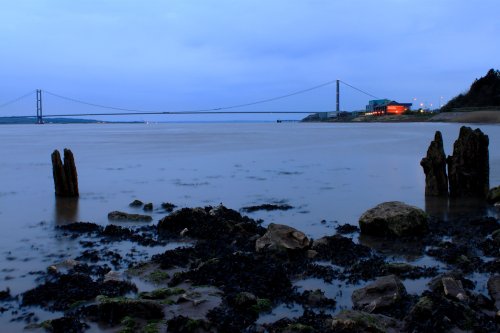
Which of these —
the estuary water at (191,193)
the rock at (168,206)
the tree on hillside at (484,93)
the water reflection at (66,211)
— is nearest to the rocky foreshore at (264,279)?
the estuary water at (191,193)

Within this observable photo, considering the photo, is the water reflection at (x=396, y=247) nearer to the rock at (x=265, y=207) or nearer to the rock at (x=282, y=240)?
the rock at (x=282, y=240)

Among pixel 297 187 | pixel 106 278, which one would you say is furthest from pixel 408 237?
pixel 297 187

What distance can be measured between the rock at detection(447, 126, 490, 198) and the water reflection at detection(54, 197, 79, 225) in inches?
356

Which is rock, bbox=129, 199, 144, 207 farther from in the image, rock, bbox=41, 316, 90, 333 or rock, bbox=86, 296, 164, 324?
rock, bbox=41, 316, 90, 333

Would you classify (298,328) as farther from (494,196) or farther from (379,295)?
(494,196)

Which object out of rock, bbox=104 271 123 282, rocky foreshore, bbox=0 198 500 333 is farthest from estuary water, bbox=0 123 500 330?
rock, bbox=104 271 123 282

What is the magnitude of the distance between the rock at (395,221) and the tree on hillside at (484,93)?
337ft

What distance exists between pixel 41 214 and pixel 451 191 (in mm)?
9774

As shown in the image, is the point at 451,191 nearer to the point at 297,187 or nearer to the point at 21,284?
the point at 297,187

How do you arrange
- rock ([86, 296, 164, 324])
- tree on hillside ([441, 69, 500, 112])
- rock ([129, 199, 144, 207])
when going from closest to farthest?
rock ([86, 296, 164, 324]), rock ([129, 199, 144, 207]), tree on hillside ([441, 69, 500, 112])

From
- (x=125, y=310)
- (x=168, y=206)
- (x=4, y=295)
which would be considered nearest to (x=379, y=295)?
(x=125, y=310)

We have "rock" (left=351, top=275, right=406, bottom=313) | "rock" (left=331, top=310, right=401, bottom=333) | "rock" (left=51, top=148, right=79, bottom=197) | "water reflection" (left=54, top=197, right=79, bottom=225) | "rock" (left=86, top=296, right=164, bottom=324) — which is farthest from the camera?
"rock" (left=51, top=148, right=79, bottom=197)

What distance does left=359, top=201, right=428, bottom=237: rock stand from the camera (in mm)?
8602

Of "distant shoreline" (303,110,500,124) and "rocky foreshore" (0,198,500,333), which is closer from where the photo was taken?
"rocky foreshore" (0,198,500,333)
